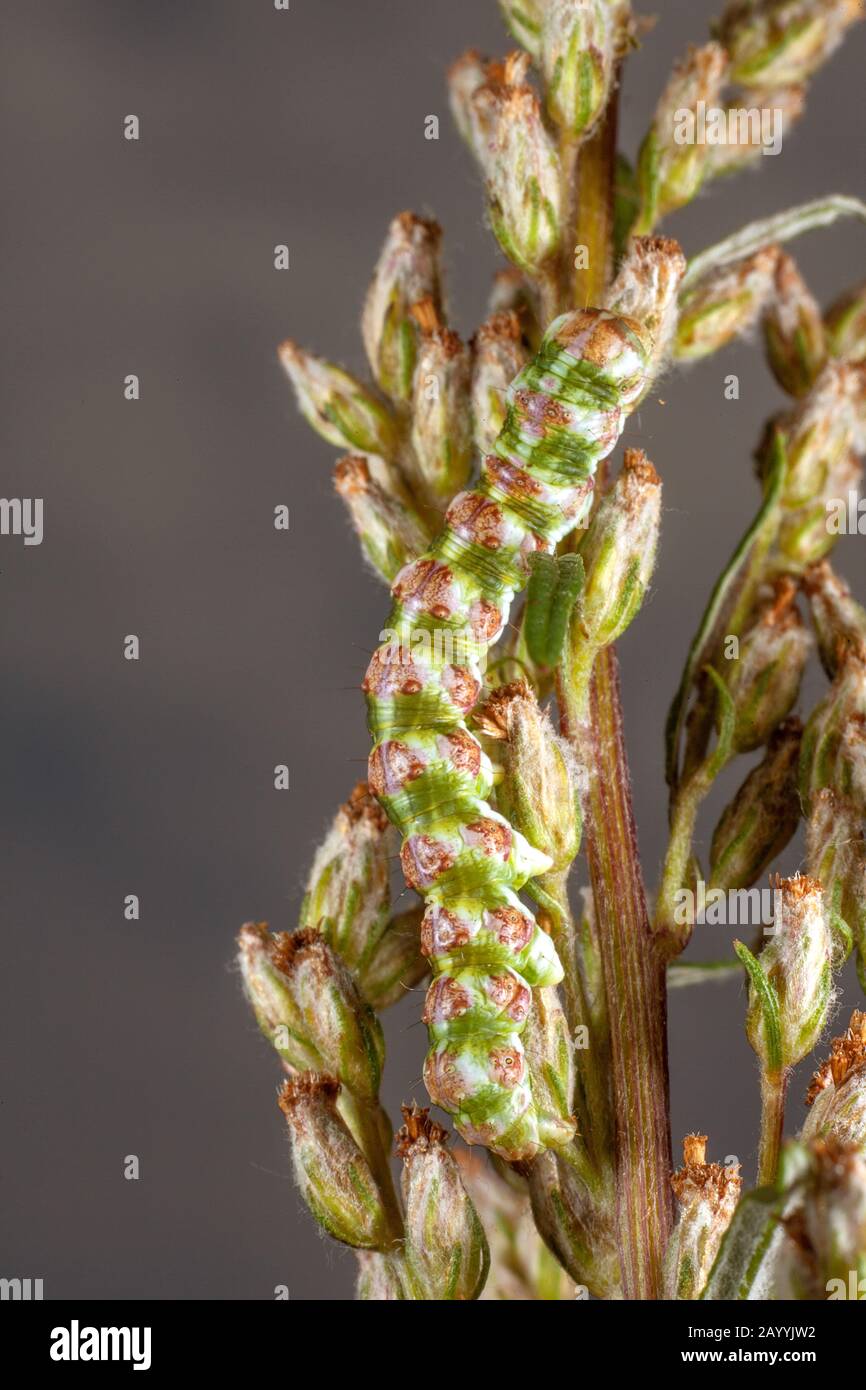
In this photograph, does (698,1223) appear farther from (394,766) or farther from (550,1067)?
(394,766)

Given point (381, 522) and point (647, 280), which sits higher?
point (647, 280)

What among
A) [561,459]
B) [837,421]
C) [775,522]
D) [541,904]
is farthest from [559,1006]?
[837,421]

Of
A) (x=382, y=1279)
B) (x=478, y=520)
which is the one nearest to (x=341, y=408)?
(x=478, y=520)

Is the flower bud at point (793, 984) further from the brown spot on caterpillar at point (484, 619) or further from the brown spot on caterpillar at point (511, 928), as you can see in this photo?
the brown spot on caterpillar at point (484, 619)
